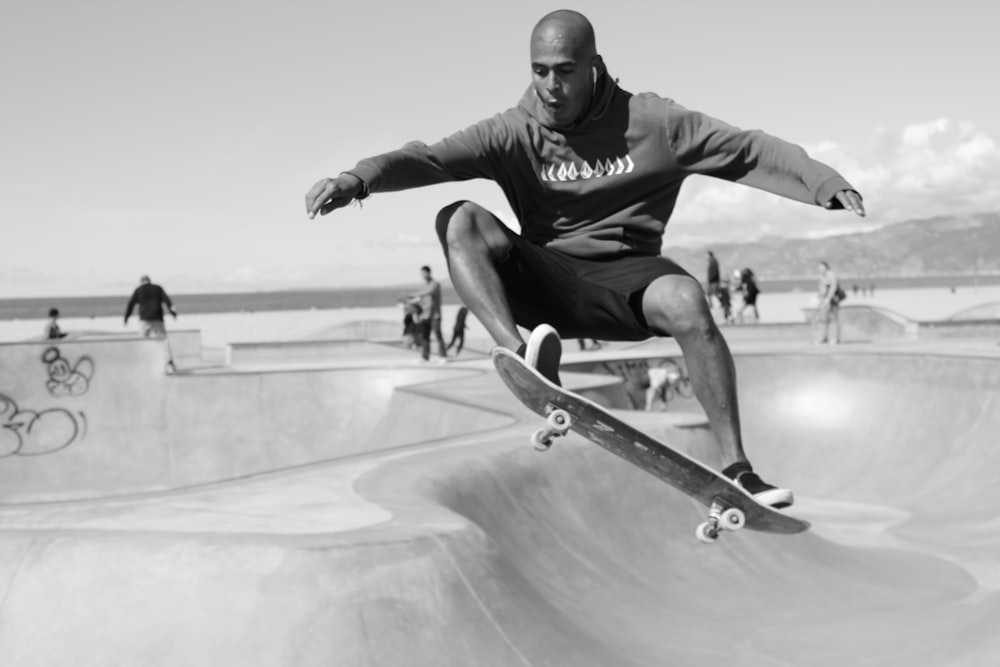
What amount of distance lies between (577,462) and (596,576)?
1.47 m

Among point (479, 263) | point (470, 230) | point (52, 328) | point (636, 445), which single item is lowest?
point (52, 328)

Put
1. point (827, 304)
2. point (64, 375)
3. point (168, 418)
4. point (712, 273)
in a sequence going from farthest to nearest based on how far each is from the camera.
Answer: point (712, 273)
point (827, 304)
point (168, 418)
point (64, 375)

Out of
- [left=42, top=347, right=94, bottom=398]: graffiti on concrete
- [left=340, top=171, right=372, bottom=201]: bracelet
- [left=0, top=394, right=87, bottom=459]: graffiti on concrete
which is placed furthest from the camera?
[left=42, top=347, right=94, bottom=398]: graffiti on concrete

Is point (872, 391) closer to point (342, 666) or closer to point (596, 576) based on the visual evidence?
point (596, 576)

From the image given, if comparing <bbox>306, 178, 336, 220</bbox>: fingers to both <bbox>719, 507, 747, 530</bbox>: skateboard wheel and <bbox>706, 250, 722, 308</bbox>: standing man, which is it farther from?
<bbox>706, 250, 722, 308</bbox>: standing man

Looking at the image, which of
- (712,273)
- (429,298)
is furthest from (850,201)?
(712,273)

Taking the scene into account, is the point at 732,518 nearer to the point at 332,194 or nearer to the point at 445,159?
the point at 445,159

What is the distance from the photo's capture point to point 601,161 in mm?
4113

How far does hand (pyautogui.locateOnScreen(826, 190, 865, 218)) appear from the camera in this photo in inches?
139

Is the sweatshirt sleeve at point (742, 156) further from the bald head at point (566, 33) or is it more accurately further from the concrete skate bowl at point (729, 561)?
the concrete skate bowl at point (729, 561)

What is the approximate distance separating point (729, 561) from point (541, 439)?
407 cm

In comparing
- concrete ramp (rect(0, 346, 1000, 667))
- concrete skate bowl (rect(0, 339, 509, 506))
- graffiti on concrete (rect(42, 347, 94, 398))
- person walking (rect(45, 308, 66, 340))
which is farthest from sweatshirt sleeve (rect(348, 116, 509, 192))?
person walking (rect(45, 308, 66, 340))

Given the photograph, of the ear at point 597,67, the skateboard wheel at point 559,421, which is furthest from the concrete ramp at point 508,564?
the ear at point 597,67

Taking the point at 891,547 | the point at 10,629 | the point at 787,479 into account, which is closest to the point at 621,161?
the point at 10,629
